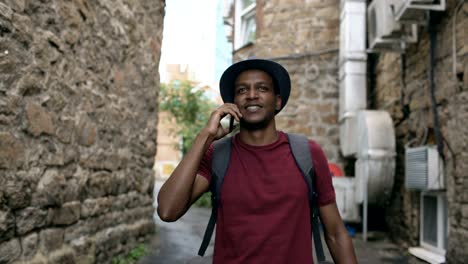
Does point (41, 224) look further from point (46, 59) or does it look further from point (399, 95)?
point (399, 95)

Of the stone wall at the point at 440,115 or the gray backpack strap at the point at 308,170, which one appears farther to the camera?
the stone wall at the point at 440,115

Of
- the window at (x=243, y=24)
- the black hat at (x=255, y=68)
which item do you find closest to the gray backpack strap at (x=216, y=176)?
the black hat at (x=255, y=68)

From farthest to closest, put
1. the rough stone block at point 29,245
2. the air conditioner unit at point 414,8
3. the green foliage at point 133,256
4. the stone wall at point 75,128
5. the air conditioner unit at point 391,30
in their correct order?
the air conditioner unit at point 391,30 → the green foliage at point 133,256 → the air conditioner unit at point 414,8 → the rough stone block at point 29,245 → the stone wall at point 75,128

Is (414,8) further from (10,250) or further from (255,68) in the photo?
(10,250)

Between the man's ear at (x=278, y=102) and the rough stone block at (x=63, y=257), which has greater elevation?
the man's ear at (x=278, y=102)

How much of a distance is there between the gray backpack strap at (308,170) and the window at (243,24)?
8.28 metres

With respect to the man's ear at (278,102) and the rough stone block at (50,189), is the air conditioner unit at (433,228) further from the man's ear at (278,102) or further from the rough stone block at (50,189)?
the rough stone block at (50,189)

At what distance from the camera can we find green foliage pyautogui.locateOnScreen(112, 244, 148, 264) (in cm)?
444

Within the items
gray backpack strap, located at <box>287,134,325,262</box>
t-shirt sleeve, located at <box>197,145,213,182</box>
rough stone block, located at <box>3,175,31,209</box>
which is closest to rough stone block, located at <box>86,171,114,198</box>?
rough stone block, located at <box>3,175,31,209</box>

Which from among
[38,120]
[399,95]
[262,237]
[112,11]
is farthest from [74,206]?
[399,95]

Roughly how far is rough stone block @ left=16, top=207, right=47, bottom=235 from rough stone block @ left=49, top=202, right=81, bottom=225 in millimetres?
135

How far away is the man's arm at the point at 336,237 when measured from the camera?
1868mm

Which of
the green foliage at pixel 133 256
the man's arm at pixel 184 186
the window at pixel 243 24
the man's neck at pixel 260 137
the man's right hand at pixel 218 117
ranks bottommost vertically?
the green foliage at pixel 133 256

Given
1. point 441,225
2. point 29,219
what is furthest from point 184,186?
point 441,225
